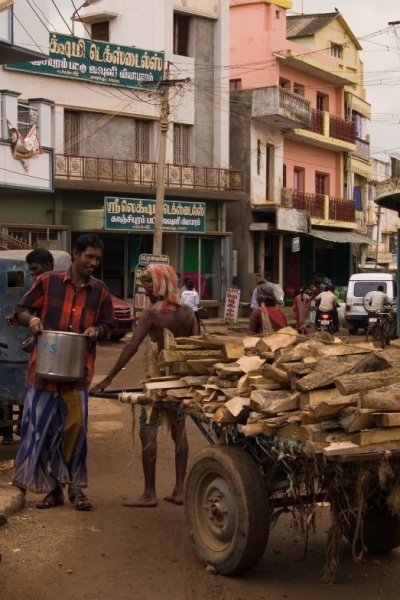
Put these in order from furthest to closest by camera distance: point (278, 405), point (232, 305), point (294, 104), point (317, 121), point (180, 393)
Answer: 1. point (317, 121)
2. point (294, 104)
3. point (232, 305)
4. point (180, 393)
5. point (278, 405)

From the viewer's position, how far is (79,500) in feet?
23.7

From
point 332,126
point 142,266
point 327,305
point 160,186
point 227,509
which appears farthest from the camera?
point 332,126

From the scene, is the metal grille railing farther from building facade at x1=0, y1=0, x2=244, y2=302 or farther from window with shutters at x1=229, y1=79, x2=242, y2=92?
building facade at x1=0, y1=0, x2=244, y2=302

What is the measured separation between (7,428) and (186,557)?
3.92 meters

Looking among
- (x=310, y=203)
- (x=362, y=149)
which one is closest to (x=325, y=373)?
(x=310, y=203)

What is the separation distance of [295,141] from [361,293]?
43.4ft

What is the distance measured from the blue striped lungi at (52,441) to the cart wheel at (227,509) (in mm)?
1410

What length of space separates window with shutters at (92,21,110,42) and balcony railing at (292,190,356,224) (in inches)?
394

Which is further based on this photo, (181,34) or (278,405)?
(181,34)

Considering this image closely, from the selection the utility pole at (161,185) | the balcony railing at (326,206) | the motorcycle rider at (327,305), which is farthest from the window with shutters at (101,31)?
the motorcycle rider at (327,305)

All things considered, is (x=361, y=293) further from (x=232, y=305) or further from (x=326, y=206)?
(x=326, y=206)

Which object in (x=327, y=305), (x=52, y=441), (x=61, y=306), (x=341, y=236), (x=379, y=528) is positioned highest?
(x=341, y=236)

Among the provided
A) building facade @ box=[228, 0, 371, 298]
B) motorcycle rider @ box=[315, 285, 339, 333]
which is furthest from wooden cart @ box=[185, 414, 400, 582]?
building facade @ box=[228, 0, 371, 298]

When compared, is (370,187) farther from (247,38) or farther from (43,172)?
(43,172)
